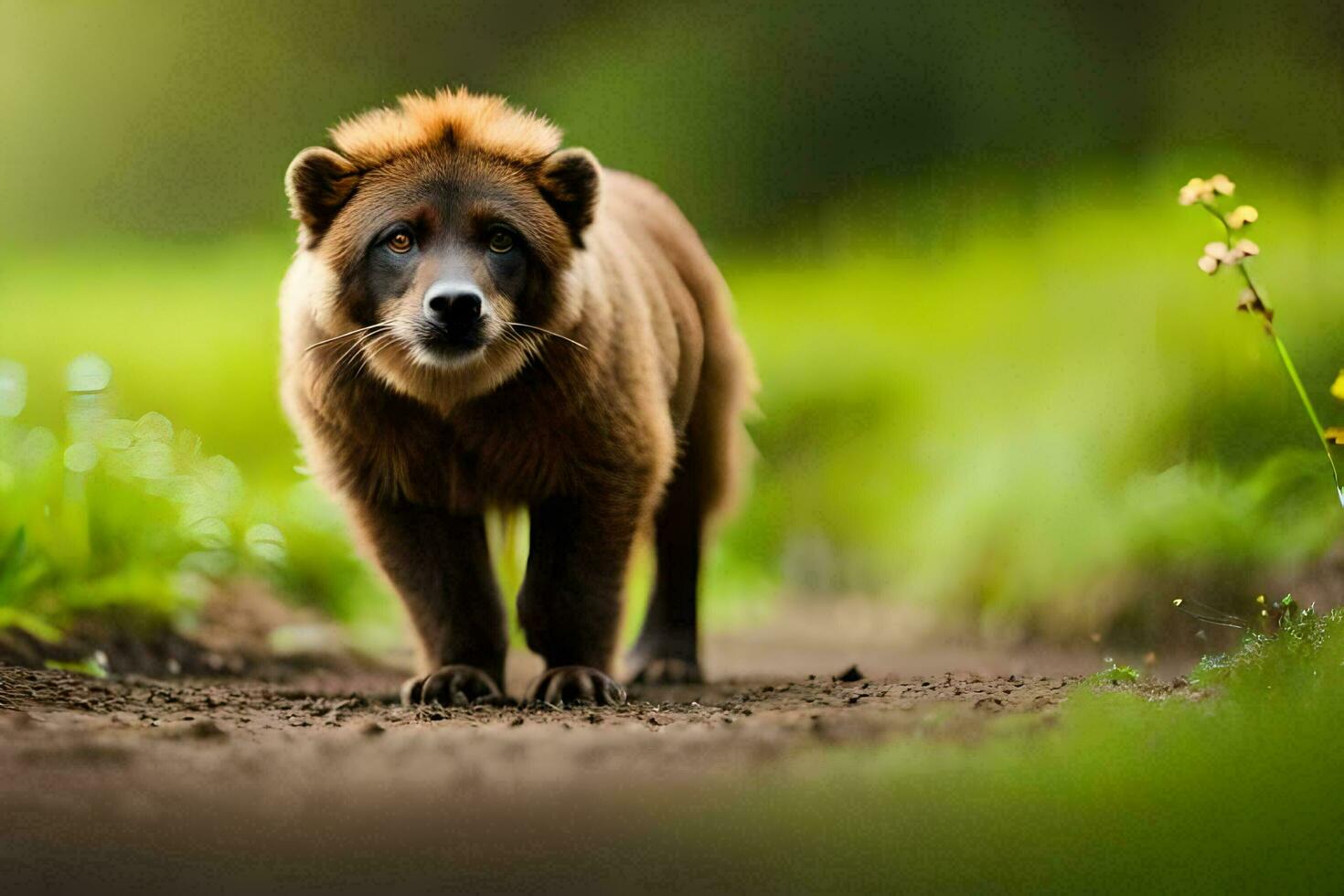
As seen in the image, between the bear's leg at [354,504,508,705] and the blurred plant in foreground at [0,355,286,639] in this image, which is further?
the blurred plant in foreground at [0,355,286,639]

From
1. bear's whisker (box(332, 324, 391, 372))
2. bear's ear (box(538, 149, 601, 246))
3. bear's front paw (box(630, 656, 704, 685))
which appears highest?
bear's ear (box(538, 149, 601, 246))

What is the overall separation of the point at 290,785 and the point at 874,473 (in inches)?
229

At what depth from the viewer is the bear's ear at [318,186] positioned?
4.06m

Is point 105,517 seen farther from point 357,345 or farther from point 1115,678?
point 1115,678

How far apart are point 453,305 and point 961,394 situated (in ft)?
13.9

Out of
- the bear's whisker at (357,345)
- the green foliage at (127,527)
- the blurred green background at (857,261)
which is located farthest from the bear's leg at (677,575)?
the green foliage at (127,527)

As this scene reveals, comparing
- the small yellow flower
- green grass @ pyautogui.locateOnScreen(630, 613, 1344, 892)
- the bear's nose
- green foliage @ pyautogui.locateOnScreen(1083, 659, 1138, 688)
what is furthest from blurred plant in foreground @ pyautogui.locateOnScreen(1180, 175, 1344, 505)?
the bear's nose

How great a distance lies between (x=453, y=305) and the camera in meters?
3.72

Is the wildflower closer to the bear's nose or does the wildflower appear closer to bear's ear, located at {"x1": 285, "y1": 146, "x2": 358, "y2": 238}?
the bear's nose

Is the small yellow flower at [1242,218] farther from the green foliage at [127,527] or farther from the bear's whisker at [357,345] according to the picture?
the green foliage at [127,527]

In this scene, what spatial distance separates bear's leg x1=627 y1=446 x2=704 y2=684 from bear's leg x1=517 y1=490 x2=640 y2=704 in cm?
91

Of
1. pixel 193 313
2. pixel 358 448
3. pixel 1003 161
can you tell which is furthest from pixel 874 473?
pixel 358 448

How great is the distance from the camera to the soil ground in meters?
2.61

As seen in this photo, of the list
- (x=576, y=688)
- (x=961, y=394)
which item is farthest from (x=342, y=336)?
(x=961, y=394)
